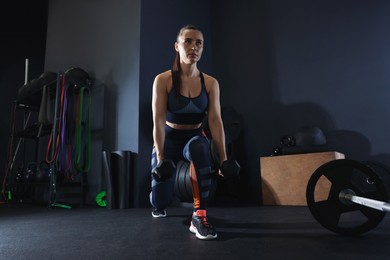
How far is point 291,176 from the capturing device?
7.65 ft

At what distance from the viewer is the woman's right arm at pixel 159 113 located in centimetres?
132

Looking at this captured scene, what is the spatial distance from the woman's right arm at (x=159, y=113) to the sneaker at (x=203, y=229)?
319mm

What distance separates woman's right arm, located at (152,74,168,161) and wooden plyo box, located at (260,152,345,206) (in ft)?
4.51

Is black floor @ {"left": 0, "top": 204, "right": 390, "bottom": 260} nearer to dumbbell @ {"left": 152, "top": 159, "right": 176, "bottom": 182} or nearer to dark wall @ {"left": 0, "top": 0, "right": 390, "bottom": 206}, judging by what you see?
dumbbell @ {"left": 152, "top": 159, "right": 176, "bottom": 182}

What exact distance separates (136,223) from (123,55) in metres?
1.73

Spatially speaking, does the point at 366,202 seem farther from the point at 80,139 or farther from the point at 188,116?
the point at 80,139

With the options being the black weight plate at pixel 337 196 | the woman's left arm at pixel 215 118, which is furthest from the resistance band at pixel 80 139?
the black weight plate at pixel 337 196

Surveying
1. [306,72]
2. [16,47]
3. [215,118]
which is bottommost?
[215,118]

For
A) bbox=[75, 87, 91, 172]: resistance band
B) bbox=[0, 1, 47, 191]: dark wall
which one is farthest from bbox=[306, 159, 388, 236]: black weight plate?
bbox=[0, 1, 47, 191]: dark wall

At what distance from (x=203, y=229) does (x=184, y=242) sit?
0.31 feet

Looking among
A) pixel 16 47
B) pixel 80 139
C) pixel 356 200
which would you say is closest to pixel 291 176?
pixel 356 200

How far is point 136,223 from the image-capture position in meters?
1.52

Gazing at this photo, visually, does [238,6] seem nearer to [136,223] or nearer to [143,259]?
[136,223]

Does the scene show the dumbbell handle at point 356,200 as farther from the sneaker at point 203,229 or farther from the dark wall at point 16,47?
the dark wall at point 16,47
